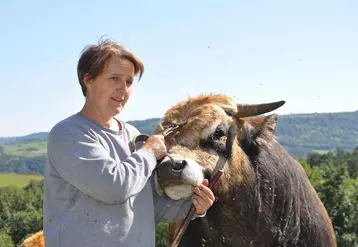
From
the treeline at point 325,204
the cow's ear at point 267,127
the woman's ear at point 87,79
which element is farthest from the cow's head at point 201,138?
the treeline at point 325,204

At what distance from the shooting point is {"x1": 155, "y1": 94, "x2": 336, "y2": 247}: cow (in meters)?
6.26

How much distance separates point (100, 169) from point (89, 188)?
0.18 m

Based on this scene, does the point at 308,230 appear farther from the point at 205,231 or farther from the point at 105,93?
the point at 105,93

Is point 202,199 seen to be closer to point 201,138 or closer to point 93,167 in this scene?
point 201,138

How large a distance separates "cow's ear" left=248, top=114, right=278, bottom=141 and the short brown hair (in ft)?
9.34

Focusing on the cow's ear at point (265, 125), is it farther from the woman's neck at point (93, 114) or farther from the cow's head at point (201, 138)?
the woman's neck at point (93, 114)

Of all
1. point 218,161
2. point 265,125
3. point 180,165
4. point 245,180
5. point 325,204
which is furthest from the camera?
point 325,204

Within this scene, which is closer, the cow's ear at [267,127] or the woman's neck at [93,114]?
the woman's neck at [93,114]

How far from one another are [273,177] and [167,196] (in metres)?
2.16

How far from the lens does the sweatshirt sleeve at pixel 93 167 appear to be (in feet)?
13.2

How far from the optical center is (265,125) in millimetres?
6992

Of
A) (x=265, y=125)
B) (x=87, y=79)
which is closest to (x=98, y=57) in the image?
(x=87, y=79)

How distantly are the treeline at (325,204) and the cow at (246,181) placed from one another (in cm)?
5755

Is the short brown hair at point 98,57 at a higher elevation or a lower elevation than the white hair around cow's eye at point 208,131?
higher
